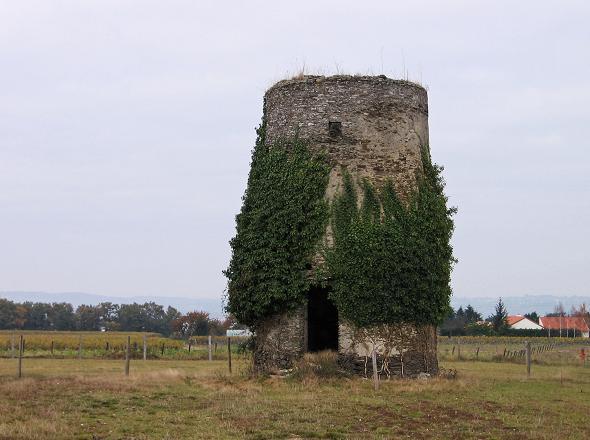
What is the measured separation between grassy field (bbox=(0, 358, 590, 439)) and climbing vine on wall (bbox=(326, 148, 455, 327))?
80.3 inches

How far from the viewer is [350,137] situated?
23078 mm

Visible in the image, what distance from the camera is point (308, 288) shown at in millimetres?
22391

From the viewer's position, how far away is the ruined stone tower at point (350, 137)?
74.7ft

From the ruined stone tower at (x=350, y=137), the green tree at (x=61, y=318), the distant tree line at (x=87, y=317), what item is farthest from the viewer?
the green tree at (x=61, y=318)

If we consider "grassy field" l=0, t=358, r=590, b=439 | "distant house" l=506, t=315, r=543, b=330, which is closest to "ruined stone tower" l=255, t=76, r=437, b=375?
"grassy field" l=0, t=358, r=590, b=439

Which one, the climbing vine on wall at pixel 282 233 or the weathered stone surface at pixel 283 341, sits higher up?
the climbing vine on wall at pixel 282 233

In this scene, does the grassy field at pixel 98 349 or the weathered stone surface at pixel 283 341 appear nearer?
the weathered stone surface at pixel 283 341

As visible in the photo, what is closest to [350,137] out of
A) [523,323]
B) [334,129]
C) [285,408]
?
[334,129]

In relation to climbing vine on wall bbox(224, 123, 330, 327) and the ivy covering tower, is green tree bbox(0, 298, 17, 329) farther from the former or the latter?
climbing vine on wall bbox(224, 123, 330, 327)

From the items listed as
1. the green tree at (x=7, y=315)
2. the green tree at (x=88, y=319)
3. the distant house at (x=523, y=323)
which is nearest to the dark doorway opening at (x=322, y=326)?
the green tree at (x=7, y=315)

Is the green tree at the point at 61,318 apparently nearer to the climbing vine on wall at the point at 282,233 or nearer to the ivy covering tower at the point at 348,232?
the ivy covering tower at the point at 348,232

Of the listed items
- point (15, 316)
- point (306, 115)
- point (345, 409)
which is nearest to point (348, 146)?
point (306, 115)

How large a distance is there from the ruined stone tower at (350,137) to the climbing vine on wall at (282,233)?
378 mm

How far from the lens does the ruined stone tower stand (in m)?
22.8
